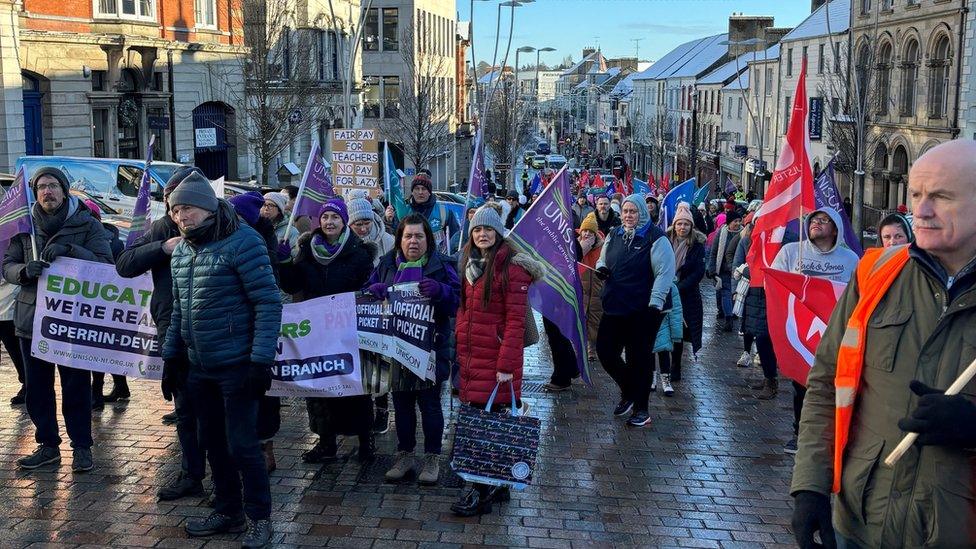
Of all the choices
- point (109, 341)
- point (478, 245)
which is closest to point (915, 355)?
point (478, 245)

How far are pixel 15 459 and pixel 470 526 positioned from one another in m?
3.36

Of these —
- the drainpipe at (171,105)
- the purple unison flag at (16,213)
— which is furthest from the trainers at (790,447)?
the drainpipe at (171,105)

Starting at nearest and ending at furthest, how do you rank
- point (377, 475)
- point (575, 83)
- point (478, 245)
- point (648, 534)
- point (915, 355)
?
1. point (915, 355)
2. point (648, 534)
3. point (478, 245)
4. point (377, 475)
5. point (575, 83)

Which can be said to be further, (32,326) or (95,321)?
(95,321)

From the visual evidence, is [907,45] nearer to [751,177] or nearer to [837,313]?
[751,177]

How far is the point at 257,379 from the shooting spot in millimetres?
5457

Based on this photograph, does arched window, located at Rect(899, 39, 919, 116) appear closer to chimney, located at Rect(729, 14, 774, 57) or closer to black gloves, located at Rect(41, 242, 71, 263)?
chimney, located at Rect(729, 14, 774, 57)

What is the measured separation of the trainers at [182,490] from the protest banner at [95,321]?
98 cm

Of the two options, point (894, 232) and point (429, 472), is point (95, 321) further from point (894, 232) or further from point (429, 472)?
point (894, 232)

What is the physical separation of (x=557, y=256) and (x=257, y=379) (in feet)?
10.8

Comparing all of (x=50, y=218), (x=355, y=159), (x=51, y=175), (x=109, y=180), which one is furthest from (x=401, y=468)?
(x=109, y=180)

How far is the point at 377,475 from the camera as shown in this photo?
23.2ft

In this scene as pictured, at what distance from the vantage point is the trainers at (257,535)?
5.61 metres

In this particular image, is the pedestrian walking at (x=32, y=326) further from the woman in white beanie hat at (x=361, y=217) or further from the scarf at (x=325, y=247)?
the woman in white beanie hat at (x=361, y=217)
